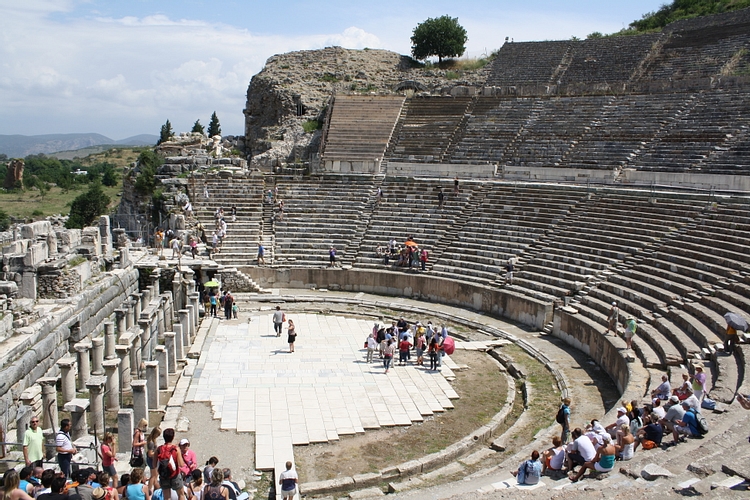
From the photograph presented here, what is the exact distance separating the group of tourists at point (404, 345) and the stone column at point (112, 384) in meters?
5.97

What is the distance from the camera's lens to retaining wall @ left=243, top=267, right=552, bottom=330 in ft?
67.6

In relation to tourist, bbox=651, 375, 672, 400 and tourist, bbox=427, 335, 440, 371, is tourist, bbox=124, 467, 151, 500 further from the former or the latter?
tourist, bbox=427, 335, 440, 371

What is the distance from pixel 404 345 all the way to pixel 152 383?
609cm

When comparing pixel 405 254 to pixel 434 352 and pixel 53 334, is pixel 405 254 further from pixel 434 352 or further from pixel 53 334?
pixel 53 334

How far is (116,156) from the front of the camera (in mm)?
120000

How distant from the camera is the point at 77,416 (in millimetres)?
10945

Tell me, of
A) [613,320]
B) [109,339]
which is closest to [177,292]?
[109,339]

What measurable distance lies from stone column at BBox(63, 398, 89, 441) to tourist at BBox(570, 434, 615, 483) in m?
7.62

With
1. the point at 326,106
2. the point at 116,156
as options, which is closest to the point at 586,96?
the point at 326,106

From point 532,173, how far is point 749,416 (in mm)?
18843

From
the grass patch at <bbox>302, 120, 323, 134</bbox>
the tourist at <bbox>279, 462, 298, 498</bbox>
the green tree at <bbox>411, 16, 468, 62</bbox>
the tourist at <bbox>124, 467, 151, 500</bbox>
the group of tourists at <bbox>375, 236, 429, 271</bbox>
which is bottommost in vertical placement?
the tourist at <bbox>279, 462, 298, 498</bbox>

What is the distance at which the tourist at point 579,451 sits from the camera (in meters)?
9.45

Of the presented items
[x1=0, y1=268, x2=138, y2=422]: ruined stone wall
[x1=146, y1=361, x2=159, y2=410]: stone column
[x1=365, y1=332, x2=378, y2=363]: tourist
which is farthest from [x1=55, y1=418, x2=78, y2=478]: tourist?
[x1=365, y1=332, x2=378, y2=363]: tourist

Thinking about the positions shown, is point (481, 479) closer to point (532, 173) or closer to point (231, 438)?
point (231, 438)
